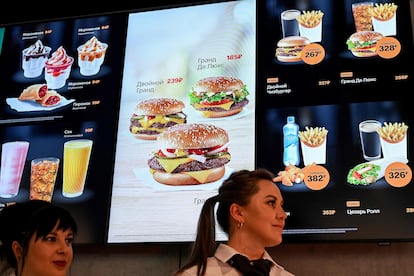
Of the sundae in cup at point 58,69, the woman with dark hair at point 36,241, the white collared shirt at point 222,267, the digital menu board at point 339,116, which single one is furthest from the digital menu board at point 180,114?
the woman with dark hair at point 36,241

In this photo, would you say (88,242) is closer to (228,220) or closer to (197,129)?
(197,129)

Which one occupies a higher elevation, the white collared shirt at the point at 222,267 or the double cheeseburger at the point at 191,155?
the double cheeseburger at the point at 191,155

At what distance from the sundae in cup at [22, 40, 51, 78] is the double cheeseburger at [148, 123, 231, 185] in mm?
1157

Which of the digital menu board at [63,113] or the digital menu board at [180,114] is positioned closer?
the digital menu board at [180,114]

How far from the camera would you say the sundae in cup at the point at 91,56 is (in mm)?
3941

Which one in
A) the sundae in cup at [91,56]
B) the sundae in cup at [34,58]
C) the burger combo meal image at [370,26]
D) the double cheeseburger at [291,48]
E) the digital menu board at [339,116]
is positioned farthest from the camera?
the sundae in cup at [34,58]

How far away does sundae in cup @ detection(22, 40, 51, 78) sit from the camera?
4055 millimetres

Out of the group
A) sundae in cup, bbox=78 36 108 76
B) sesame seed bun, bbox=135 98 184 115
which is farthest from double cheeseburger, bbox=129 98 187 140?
sundae in cup, bbox=78 36 108 76

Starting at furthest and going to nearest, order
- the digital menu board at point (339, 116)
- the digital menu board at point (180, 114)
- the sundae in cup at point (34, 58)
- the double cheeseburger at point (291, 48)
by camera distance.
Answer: the sundae in cup at point (34, 58) < the double cheeseburger at point (291, 48) < the digital menu board at point (180, 114) < the digital menu board at point (339, 116)

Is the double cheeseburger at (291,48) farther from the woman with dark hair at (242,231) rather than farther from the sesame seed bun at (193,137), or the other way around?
the woman with dark hair at (242,231)

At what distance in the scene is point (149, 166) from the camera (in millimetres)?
3512

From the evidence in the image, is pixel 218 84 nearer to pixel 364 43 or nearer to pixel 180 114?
pixel 180 114

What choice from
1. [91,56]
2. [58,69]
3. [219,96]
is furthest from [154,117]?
[58,69]

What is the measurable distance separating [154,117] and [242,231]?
4.66 feet
